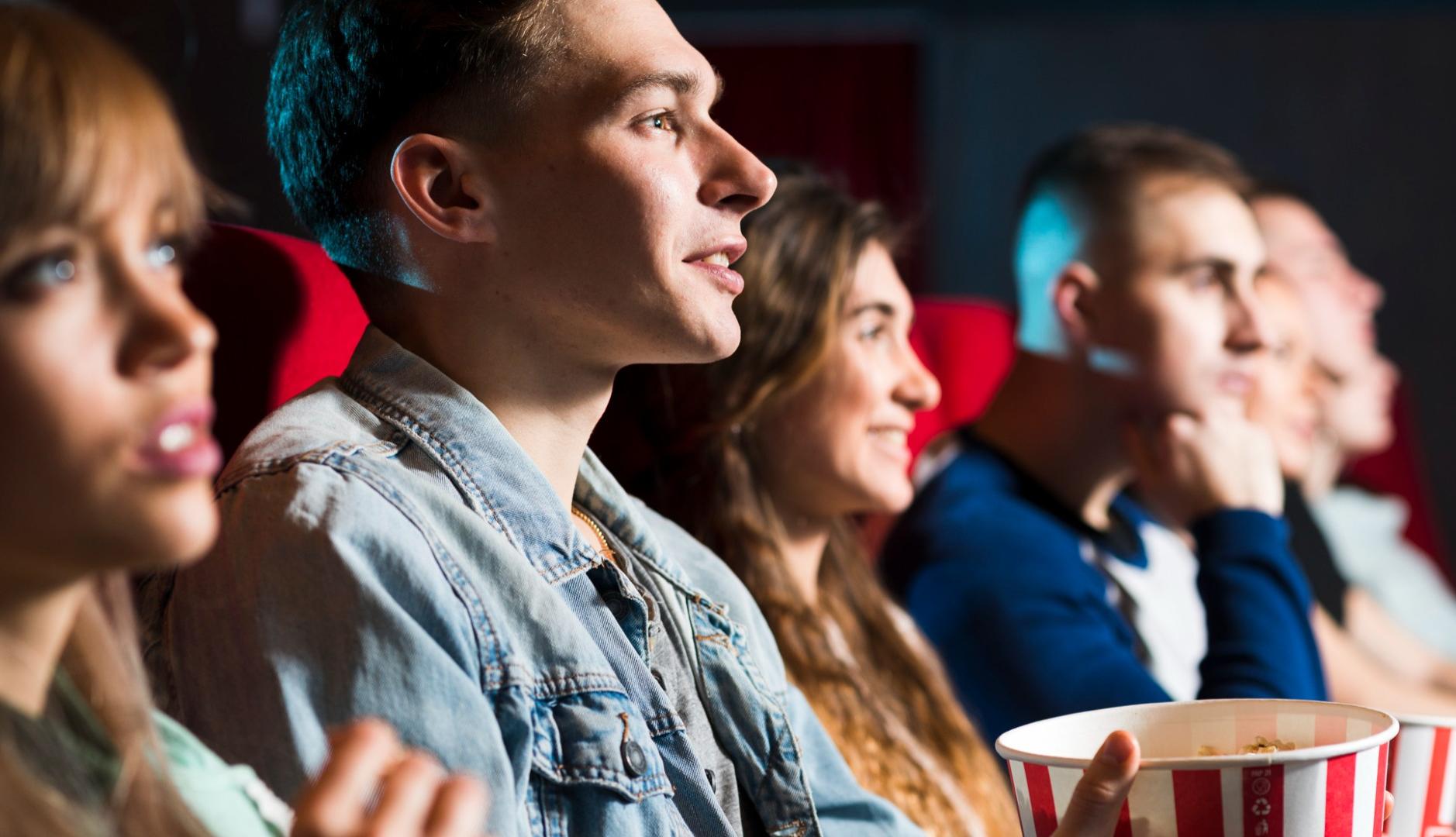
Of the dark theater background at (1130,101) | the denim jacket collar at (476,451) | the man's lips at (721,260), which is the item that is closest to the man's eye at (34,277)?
the denim jacket collar at (476,451)

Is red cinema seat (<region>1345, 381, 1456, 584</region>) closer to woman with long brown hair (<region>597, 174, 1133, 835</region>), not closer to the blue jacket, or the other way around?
the blue jacket

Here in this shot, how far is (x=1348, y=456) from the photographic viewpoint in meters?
2.83

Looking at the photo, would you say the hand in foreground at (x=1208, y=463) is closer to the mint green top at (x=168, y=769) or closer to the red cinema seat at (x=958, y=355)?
the red cinema seat at (x=958, y=355)

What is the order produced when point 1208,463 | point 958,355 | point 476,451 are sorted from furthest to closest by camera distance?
point 958,355, point 1208,463, point 476,451

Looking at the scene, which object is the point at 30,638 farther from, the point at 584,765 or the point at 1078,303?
the point at 1078,303

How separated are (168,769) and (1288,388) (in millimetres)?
2233

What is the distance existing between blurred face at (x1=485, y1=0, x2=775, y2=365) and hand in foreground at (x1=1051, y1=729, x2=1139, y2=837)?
0.35m

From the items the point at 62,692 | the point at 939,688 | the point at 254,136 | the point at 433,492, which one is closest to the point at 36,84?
the point at 62,692

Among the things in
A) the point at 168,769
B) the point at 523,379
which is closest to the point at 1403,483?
the point at 523,379

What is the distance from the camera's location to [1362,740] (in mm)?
752

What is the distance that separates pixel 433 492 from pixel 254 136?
684 millimetres

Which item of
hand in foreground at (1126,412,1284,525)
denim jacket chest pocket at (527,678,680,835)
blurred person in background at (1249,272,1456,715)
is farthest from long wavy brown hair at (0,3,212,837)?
blurred person in background at (1249,272,1456,715)

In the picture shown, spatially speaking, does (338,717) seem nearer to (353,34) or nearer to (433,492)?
(433,492)

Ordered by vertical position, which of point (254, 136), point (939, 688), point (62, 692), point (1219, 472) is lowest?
point (939, 688)
